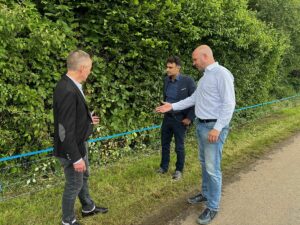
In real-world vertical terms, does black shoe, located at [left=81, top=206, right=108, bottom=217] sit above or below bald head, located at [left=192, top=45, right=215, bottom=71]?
below

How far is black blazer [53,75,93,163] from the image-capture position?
3.41 metres

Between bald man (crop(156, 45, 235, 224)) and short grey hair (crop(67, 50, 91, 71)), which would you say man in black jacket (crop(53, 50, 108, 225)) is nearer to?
short grey hair (crop(67, 50, 91, 71))

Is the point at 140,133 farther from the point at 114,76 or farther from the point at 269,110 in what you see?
the point at 269,110

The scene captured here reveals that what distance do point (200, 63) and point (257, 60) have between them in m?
7.01

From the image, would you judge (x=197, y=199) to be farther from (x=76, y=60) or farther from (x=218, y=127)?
(x=76, y=60)

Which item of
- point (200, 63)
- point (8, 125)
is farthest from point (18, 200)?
point (200, 63)

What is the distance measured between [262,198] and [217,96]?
6.39 feet

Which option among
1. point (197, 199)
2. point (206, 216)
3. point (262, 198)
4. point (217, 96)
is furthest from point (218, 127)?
point (262, 198)

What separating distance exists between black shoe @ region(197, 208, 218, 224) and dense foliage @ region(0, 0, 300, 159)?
8.38 feet

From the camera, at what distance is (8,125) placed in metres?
4.88

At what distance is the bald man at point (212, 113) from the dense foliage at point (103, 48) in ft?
6.66

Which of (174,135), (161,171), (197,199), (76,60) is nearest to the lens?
(76,60)

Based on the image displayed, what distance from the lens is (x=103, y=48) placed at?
19.5 feet

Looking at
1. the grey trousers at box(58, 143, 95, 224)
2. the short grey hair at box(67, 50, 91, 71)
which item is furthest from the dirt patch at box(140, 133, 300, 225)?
the short grey hair at box(67, 50, 91, 71)
